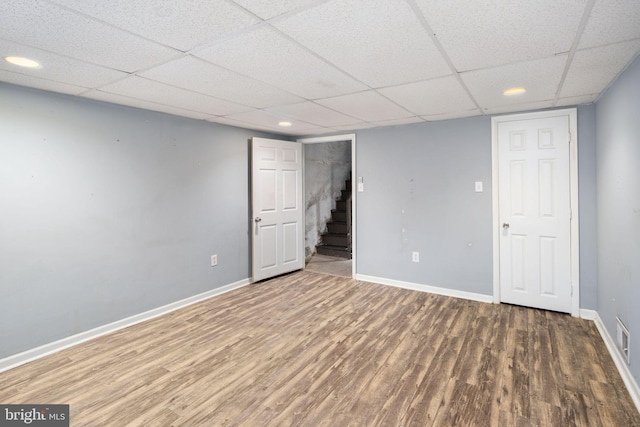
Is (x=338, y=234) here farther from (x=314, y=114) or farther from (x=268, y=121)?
(x=314, y=114)

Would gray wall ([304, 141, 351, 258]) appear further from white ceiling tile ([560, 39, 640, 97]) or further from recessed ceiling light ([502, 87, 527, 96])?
white ceiling tile ([560, 39, 640, 97])

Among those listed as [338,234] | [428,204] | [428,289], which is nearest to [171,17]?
[428,204]

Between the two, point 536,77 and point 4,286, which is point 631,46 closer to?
point 536,77

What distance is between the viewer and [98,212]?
2.96 m

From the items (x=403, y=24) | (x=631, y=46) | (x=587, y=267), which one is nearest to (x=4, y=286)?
(x=403, y=24)

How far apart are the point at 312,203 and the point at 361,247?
220cm

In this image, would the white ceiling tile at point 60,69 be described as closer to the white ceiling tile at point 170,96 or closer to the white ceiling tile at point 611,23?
the white ceiling tile at point 170,96

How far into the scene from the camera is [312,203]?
6617mm

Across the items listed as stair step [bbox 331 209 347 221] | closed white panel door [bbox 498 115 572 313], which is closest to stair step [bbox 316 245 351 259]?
stair step [bbox 331 209 347 221]

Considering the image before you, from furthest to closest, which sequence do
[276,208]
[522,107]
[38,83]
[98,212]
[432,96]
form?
[276,208]
[522,107]
[98,212]
[432,96]
[38,83]

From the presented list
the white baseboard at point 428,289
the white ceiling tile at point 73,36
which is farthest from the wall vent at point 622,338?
the white ceiling tile at point 73,36

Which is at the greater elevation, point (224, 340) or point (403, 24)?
point (403, 24)

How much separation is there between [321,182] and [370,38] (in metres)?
5.13

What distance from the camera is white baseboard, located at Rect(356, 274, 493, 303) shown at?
380cm
